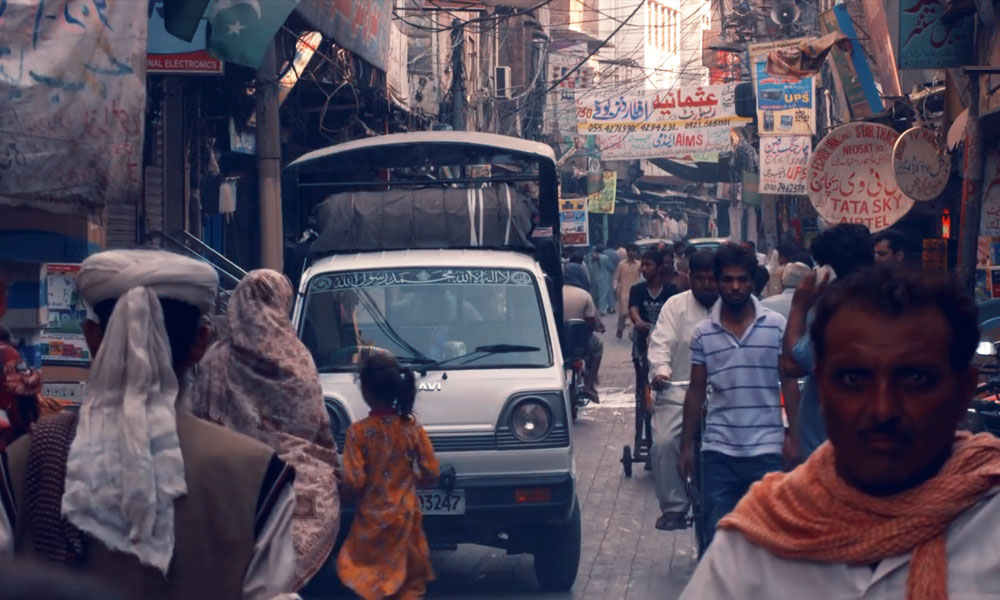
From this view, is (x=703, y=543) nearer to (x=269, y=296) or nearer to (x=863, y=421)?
(x=269, y=296)

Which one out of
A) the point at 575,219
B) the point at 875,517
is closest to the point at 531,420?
the point at 875,517

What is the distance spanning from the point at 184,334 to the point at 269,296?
286 cm

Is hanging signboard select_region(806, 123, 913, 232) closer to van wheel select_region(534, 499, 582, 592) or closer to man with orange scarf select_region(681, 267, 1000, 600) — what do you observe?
van wheel select_region(534, 499, 582, 592)

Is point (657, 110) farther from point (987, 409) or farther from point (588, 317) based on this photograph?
point (987, 409)

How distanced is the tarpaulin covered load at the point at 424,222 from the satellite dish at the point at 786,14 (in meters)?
19.1

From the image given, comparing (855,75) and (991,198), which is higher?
(855,75)

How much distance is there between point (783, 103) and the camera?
23234 mm

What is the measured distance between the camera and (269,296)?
5695 mm

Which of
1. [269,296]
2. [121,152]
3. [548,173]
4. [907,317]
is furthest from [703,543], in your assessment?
[907,317]

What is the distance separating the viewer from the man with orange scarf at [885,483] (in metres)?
2.05

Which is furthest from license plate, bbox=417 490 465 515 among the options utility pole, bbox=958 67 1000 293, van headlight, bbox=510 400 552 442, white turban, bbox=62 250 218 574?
utility pole, bbox=958 67 1000 293

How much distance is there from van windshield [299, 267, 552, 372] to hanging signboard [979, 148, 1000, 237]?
4676 millimetres

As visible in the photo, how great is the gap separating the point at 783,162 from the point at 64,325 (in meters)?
16.0

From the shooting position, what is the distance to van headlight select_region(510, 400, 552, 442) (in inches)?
295
